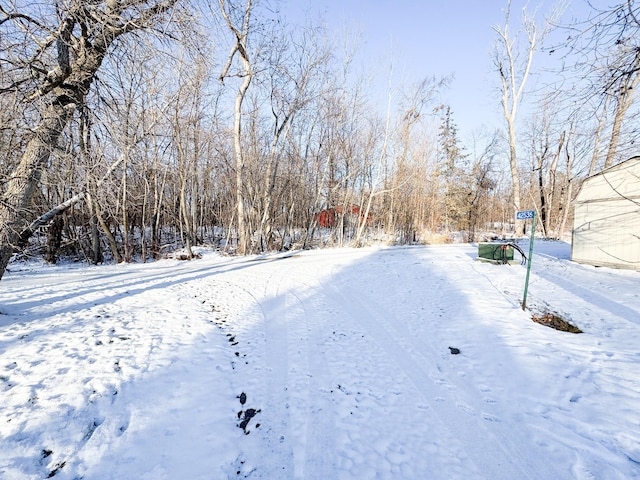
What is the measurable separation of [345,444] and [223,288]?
226 inches

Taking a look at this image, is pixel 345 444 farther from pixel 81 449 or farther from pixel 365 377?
pixel 81 449

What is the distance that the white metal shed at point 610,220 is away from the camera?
9.29 meters

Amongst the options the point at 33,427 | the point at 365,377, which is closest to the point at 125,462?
the point at 33,427

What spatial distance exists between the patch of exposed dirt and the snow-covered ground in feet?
0.54

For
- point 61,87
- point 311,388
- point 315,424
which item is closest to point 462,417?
point 315,424

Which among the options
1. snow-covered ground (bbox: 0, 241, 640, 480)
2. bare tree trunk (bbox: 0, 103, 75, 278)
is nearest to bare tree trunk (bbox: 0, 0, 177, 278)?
bare tree trunk (bbox: 0, 103, 75, 278)

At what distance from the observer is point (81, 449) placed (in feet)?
7.87

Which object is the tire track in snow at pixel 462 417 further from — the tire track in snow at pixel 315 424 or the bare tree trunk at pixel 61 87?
the bare tree trunk at pixel 61 87

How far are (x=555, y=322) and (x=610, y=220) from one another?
23.9 ft

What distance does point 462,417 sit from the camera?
118 inches

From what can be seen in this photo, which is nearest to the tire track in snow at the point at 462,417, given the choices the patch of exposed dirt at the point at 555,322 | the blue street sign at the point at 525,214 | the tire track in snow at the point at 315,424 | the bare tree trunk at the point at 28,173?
the tire track in snow at the point at 315,424

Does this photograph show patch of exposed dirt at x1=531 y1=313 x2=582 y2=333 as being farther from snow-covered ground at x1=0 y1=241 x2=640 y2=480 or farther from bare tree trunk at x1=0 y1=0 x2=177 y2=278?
bare tree trunk at x1=0 y1=0 x2=177 y2=278

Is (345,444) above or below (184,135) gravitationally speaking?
below

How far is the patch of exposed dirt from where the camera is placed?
5512mm
